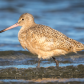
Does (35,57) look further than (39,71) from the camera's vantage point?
Yes

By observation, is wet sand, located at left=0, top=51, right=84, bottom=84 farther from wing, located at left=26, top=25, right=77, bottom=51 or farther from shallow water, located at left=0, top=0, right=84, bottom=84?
wing, located at left=26, top=25, right=77, bottom=51

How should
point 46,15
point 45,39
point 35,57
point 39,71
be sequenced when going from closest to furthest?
point 39,71
point 45,39
point 35,57
point 46,15

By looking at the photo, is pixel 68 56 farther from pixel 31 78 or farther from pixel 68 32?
pixel 68 32

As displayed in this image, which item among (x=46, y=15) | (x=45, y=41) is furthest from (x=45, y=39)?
(x=46, y=15)

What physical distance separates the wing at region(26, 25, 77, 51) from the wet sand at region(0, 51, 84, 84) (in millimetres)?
563

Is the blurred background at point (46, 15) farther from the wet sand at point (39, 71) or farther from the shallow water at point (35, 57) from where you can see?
the wet sand at point (39, 71)

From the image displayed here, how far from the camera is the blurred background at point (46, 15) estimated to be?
11.4 meters

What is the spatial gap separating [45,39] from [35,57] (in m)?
1.94

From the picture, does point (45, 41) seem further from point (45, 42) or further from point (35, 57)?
point (35, 57)

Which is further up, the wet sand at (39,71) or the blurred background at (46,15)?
the blurred background at (46,15)

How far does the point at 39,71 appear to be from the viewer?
6477 mm

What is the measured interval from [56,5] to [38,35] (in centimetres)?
1316

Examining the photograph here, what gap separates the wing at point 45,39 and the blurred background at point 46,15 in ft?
10.1

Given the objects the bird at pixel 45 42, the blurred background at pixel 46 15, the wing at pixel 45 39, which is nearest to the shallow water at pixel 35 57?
the blurred background at pixel 46 15
